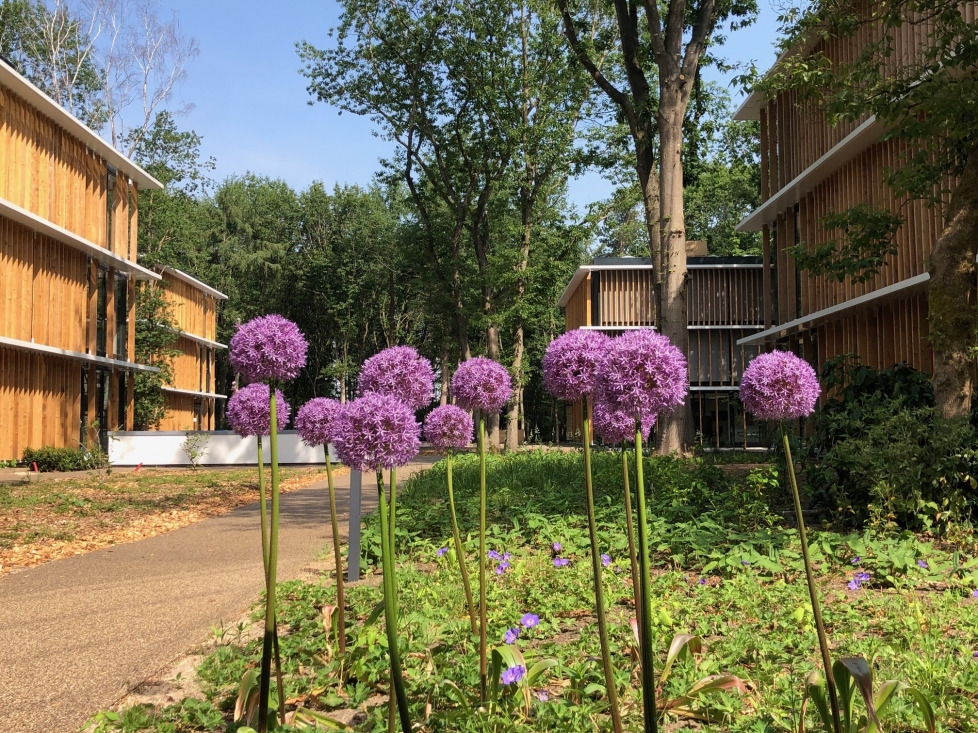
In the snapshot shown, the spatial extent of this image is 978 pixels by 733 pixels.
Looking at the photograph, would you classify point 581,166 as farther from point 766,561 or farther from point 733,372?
point 766,561

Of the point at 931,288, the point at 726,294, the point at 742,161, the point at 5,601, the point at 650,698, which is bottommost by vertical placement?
the point at 5,601

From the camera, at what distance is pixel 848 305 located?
50.2ft

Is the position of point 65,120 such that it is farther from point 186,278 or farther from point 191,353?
point 191,353

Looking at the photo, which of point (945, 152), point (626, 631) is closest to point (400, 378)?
point (626, 631)

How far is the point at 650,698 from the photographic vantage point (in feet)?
7.34

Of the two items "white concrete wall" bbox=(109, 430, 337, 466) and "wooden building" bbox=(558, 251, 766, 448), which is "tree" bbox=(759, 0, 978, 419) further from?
"wooden building" bbox=(558, 251, 766, 448)

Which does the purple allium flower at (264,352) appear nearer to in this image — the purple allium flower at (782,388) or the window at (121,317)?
the purple allium flower at (782,388)

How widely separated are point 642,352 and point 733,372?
28.0m

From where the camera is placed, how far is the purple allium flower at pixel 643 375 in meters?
2.54

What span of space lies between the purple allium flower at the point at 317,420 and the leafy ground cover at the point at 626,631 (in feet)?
2.82

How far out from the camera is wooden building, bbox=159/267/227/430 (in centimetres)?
3359

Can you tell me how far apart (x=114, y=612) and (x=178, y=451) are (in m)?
20.7

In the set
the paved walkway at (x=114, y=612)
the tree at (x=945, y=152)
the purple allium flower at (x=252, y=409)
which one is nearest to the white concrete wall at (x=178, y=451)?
the paved walkway at (x=114, y=612)

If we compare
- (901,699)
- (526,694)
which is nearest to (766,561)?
(901,699)
